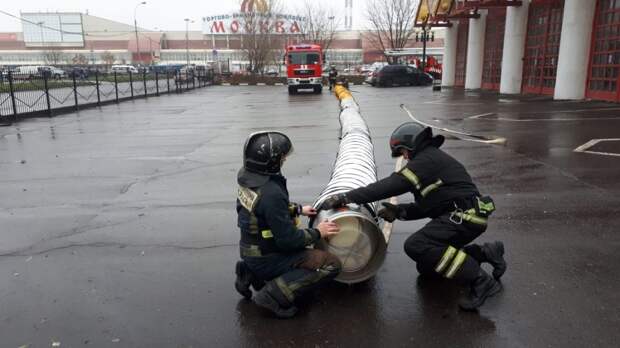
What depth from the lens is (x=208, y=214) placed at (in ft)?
19.5

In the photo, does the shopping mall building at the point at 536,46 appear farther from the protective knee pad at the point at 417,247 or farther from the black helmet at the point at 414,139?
the protective knee pad at the point at 417,247

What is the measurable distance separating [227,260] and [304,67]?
1148 inches

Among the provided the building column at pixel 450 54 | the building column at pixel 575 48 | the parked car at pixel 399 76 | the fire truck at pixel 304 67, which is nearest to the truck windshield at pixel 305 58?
the fire truck at pixel 304 67

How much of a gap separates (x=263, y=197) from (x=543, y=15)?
23586 mm

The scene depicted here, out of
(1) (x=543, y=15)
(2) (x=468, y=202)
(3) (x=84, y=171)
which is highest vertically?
(1) (x=543, y=15)

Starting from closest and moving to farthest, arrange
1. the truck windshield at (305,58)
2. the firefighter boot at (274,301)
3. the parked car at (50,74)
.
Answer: the firefighter boot at (274,301), the parked car at (50,74), the truck windshield at (305,58)

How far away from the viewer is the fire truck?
32.7 metres

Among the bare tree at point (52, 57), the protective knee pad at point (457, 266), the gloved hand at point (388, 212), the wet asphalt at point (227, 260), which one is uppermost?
the bare tree at point (52, 57)

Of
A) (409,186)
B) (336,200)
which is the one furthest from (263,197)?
(409,186)

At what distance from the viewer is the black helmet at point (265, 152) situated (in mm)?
3312

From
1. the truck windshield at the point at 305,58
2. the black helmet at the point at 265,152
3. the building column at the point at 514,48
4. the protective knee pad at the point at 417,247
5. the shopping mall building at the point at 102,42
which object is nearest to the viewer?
the black helmet at the point at 265,152

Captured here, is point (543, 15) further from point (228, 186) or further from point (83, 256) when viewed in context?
point (83, 256)

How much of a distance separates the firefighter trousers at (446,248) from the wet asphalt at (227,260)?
0.89ft

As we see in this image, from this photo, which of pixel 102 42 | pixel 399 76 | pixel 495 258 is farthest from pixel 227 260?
pixel 102 42
